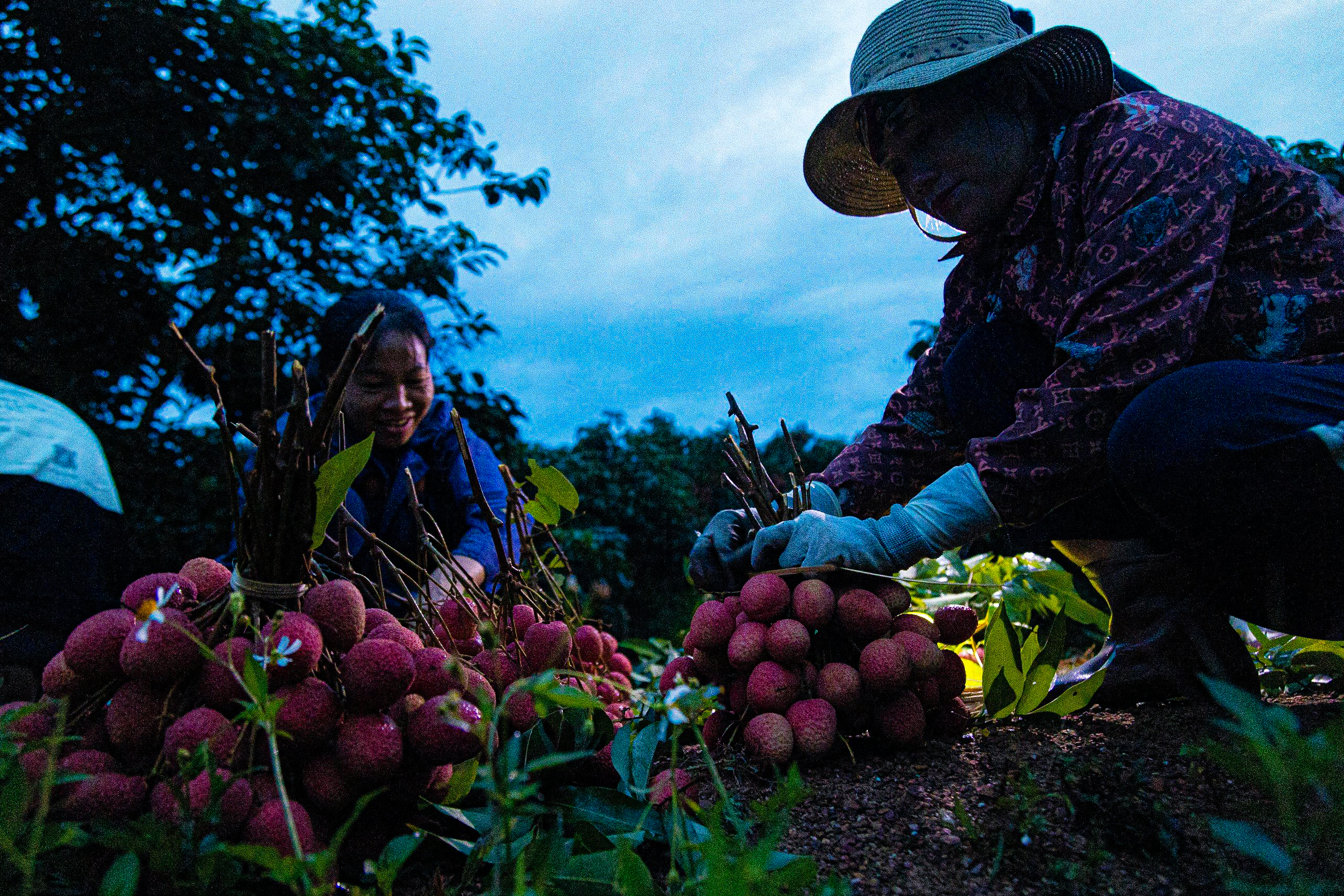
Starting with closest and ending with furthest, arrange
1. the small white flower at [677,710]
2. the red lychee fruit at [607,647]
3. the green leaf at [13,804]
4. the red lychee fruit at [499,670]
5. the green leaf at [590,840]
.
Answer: the green leaf at [13,804]
the small white flower at [677,710]
the green leaf at [590,840]
the red lychee fruit at [499,670]
the red lychee fruit at [607,647]

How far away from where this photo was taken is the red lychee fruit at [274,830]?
0.82 meters

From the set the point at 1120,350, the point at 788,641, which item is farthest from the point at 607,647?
the point at 1120,350

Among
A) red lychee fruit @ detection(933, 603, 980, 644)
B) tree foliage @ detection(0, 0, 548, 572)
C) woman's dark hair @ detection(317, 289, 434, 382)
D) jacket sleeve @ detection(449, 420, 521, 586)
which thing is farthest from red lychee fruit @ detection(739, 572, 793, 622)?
tree foliage @ detection(0, 0, 548, 572)

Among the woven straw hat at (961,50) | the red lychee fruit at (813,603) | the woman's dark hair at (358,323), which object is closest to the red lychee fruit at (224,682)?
the red lychee fruit at (813,603)

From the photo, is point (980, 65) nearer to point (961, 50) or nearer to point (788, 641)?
point (961, 50)

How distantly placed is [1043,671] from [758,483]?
59cm

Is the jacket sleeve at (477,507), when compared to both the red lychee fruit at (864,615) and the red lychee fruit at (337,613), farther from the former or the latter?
the red lychee fruit at (337,613)

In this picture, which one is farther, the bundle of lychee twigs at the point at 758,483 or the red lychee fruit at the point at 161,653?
the bundle of lychee twigs at the point at 758,483

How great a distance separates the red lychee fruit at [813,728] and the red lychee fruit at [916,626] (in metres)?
0.21

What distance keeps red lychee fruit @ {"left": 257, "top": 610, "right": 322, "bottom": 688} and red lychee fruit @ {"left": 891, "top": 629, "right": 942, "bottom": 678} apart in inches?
33.5

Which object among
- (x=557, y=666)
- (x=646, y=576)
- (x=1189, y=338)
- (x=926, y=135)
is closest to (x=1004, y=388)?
(x=1189, y=338)

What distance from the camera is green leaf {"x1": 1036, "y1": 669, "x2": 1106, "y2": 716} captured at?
140 centimetres

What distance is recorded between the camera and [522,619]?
1474 millimetres

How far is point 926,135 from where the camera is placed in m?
1.61
